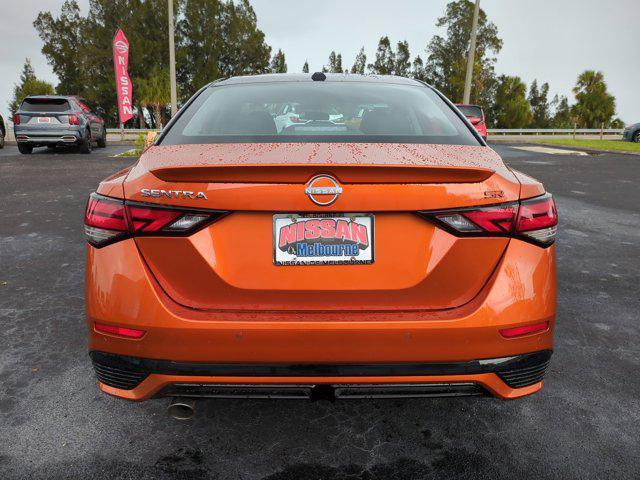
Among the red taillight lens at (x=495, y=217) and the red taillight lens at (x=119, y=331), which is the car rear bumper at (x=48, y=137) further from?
the red taillight lens at (x=495, y=217)

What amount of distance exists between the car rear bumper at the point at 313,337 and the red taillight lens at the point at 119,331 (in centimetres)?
2

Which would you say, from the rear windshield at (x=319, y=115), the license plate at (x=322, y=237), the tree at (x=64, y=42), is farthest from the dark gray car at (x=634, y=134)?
the tree at (x=64, y=42)

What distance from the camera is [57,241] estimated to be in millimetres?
5699

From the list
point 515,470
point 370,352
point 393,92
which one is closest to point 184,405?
point 370,352

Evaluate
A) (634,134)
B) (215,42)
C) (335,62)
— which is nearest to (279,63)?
(215,42)

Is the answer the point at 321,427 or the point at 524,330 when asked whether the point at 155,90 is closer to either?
the point at 321,427

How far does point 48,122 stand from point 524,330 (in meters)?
16.4

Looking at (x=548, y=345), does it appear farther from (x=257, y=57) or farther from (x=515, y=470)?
(x=257, y=57)

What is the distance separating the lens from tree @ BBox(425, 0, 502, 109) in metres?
56.6

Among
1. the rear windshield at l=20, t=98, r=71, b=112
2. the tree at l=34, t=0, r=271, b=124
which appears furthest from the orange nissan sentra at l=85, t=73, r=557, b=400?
the tree at l=34, t=0, r=271, b=124

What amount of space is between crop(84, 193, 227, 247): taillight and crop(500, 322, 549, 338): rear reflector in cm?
108

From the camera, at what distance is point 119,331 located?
1905 millimetres

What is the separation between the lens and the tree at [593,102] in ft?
174

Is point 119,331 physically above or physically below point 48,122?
below
